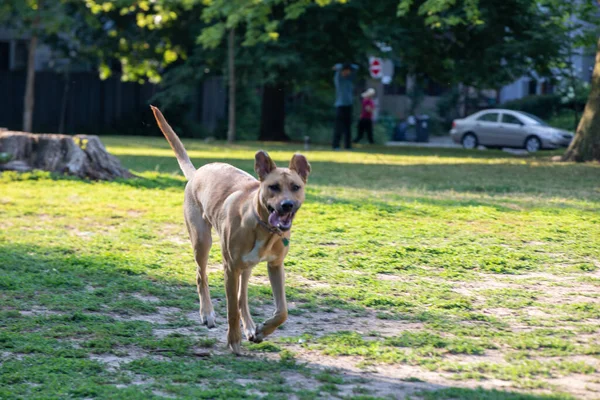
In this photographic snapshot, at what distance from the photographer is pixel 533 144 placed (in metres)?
31.7

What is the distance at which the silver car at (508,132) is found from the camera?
31144 millimetres

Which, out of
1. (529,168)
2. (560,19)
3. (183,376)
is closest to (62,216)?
(183,376)

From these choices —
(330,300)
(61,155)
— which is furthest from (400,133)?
(330,300)

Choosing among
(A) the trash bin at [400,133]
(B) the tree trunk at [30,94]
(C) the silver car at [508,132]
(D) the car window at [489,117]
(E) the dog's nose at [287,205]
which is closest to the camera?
(E) the dog's nose at [287,205]

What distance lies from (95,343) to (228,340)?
2.71 ft

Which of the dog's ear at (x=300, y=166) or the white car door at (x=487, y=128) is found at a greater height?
the white car door at (x=487, y=128)

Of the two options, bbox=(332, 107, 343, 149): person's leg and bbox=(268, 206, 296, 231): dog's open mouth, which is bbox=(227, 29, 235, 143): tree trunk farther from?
bbox=(268, 206, 296, 231): dog's open mouth

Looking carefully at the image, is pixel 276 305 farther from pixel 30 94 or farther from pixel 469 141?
pixel 469 141

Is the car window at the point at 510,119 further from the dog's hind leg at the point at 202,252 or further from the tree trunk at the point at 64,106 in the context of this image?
the dog's hind leg at the point at 202,252

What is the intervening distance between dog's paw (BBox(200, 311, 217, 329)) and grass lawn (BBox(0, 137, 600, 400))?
0.05m

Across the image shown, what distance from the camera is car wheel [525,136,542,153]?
31516 millimetres

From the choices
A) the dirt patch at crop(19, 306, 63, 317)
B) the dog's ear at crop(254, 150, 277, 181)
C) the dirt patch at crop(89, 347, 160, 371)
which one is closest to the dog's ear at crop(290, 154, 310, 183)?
the dog's ear at crop(254, 150, 277, 181)

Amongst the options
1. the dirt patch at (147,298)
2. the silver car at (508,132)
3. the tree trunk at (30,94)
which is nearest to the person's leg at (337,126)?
the silver car at (508,132)

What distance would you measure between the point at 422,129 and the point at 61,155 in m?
25.7
